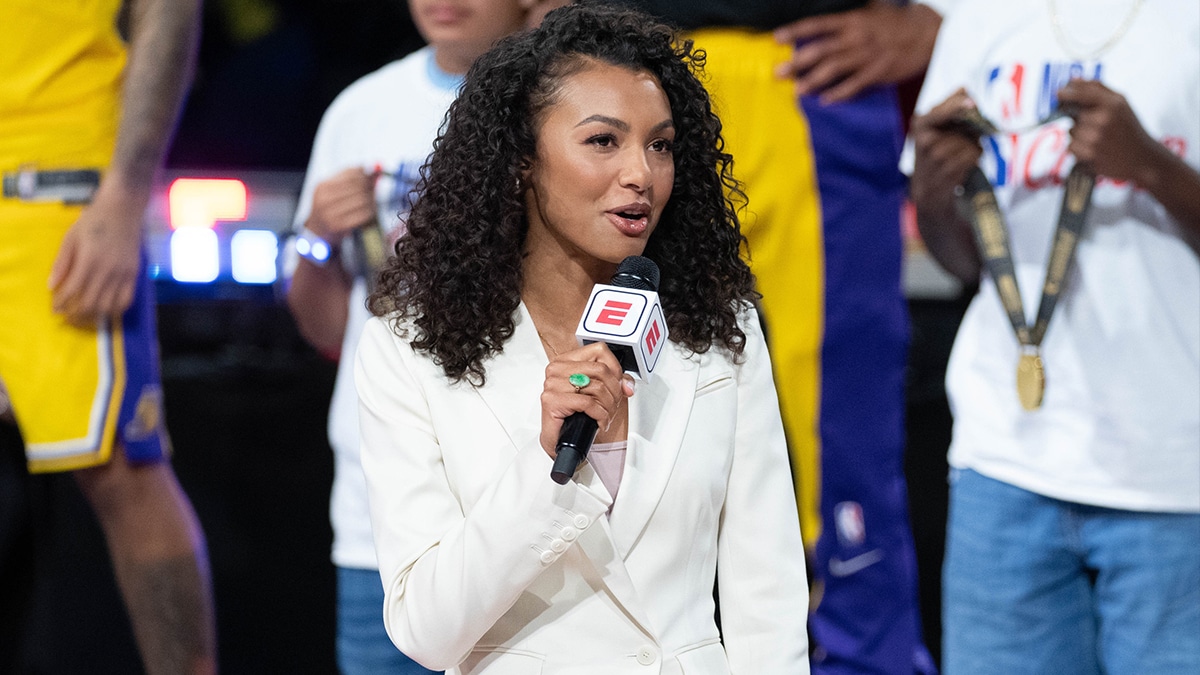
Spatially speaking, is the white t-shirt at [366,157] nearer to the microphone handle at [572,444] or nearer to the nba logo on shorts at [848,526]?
the nba logo on shorts at [848,526]

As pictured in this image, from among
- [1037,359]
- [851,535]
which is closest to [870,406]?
[851,535]

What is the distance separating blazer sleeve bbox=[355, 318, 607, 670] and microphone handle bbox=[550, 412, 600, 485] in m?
0.06

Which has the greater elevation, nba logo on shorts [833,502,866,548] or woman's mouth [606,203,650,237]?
woman's mouth [606,203,650,237]

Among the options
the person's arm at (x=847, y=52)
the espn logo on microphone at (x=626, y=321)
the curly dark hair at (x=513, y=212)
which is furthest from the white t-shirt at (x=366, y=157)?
the espn logo on microphone at (x=626, y=321)

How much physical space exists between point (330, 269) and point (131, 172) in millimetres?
454

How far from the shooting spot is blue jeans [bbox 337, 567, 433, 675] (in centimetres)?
256

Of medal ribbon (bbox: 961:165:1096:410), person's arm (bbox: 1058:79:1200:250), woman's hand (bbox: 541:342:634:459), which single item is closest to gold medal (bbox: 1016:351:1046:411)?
medal ribbon (bbox: 961:165:1096:410)

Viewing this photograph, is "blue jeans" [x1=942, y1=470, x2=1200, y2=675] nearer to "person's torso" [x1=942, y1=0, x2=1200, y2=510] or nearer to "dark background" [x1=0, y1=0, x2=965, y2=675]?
"person's torso" [x1=942, y1=0, x2=1200, y2=510]

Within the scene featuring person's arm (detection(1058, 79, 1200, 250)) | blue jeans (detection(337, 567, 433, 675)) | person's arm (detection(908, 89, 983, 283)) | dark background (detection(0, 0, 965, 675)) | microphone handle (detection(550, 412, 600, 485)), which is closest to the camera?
microphone handle (detection(550, 412, 600, 485))

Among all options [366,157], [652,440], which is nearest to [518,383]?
[652,440]

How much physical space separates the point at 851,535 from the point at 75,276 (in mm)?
1685

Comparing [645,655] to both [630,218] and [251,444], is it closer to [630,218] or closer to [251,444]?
[630,218]

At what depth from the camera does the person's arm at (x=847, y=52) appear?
2.61 meters

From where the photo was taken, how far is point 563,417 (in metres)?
1.39
